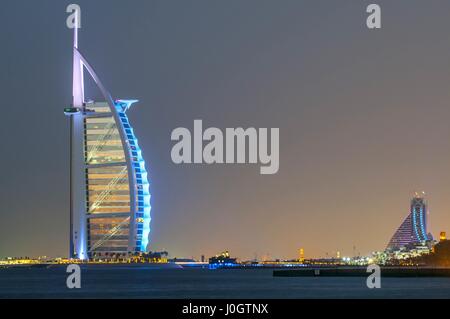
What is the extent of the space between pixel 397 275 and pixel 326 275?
16.0 m
